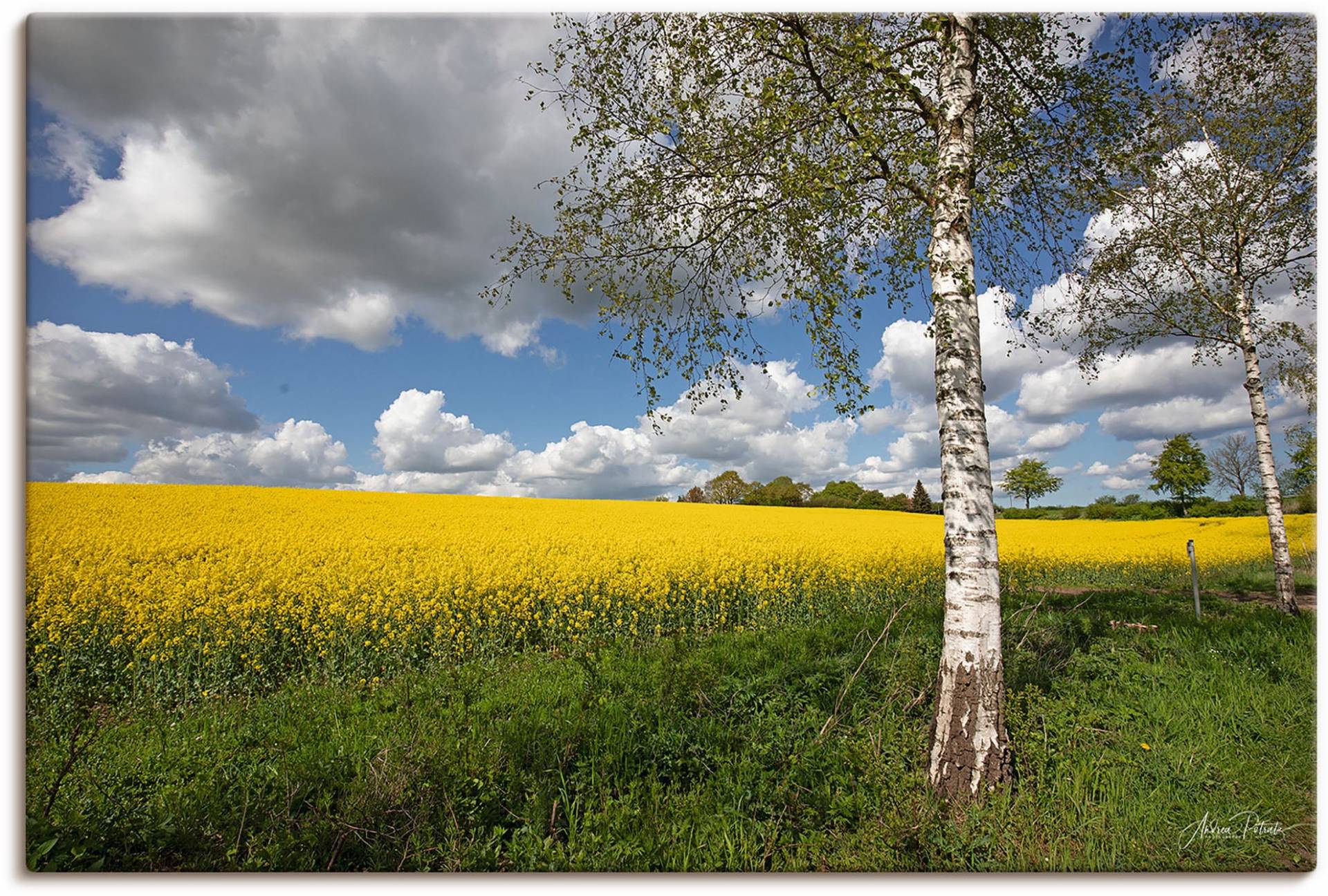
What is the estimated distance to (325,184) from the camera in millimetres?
3957

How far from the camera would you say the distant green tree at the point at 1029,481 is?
31.4 metres

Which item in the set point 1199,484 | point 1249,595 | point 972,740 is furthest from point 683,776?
point 1199,484

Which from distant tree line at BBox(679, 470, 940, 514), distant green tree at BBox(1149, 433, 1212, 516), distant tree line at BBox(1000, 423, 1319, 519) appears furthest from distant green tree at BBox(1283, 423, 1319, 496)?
distant tree line at BBox(679, 470, 940, 514)

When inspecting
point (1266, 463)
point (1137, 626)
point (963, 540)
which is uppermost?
point (1266, 463)

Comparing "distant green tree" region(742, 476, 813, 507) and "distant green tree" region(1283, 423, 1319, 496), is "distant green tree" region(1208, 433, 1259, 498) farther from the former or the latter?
"distant green tree" region(742, 476, 813, 507)

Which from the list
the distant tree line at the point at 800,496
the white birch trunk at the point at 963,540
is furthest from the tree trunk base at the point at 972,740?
the distant tree line at the point at 800,496

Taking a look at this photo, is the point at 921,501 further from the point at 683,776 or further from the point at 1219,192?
the point at 683,776

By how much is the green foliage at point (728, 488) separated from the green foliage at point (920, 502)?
10.7m

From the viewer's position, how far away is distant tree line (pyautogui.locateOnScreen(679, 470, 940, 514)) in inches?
1305

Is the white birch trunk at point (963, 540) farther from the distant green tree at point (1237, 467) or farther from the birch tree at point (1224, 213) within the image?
the distant green tree at point (1237, 467)

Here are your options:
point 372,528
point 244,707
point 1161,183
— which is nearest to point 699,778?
point 244,707

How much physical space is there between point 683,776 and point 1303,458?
20.3 ft

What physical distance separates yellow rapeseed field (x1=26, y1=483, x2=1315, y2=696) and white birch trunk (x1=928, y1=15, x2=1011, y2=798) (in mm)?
4279

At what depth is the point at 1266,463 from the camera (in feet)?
23.4
